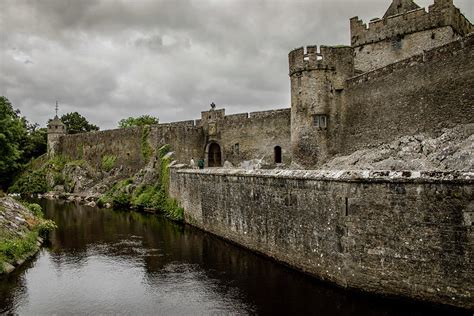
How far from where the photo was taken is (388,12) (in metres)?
22.2

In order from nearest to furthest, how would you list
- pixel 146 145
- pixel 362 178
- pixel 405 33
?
pixel 362 178 < pixel 405 33 < pixel 146 145

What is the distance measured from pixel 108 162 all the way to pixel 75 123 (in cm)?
3110

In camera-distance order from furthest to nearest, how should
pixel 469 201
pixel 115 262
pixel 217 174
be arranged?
1. pixel 217 174
2. pixel 115 262
3. pixel 469 201

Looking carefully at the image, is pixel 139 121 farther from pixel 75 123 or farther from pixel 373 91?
pixel 373 91

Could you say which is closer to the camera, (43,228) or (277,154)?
(43,228)

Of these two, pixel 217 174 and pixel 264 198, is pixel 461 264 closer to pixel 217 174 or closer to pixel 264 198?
pixel 264 198

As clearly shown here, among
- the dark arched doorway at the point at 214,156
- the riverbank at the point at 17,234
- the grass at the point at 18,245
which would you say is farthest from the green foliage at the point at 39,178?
the grass at the point at 18,245

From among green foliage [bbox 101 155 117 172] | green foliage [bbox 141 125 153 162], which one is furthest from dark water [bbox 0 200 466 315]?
green foliage [bbox 101 155 117 172]

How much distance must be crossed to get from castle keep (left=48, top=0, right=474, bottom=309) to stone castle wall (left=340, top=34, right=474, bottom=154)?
0.04 meters

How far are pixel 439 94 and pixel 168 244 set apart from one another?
10674 millimetres

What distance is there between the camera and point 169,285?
10672 mm

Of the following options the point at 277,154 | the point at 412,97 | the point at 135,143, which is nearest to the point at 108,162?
the point at 135,143

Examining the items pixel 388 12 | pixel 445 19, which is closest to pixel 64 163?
pixel 388 12

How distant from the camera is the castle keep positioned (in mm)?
7578
